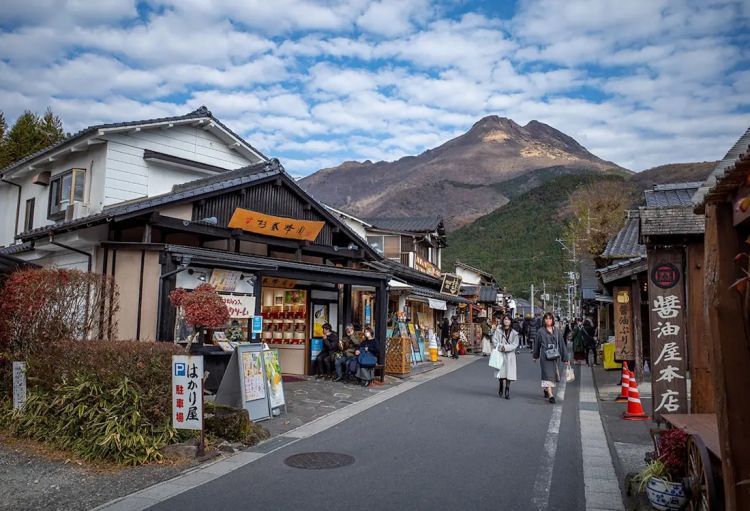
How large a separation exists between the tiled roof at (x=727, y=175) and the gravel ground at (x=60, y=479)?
6.54 meters

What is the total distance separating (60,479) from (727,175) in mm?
7668

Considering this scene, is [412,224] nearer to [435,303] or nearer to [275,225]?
[435,303]

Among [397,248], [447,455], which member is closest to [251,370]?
[447,455]

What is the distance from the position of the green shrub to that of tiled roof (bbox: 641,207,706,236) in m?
7.86

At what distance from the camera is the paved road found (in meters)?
6.04

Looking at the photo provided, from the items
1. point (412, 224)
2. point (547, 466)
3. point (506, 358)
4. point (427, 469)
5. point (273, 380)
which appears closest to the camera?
point (427, 469)

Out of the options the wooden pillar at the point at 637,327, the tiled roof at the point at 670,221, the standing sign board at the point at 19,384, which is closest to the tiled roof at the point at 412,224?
the wooden pillar at the point at 637,327

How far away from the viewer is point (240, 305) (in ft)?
42.2

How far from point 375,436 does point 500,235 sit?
3838 inches

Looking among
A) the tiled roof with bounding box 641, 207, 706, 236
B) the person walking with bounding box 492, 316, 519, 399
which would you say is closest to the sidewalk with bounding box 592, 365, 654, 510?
the person walking with bounding box 492, 316, 519, 399

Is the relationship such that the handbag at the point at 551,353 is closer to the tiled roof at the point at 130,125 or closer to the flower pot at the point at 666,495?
the flower pot at the point at 666,495

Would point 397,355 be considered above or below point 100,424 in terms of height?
above

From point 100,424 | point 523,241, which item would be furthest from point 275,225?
point 523,241

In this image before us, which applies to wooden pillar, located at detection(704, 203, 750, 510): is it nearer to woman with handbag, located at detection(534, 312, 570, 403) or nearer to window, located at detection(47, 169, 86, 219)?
woman with handbag, located at detection(534, 312, 570, 403)
